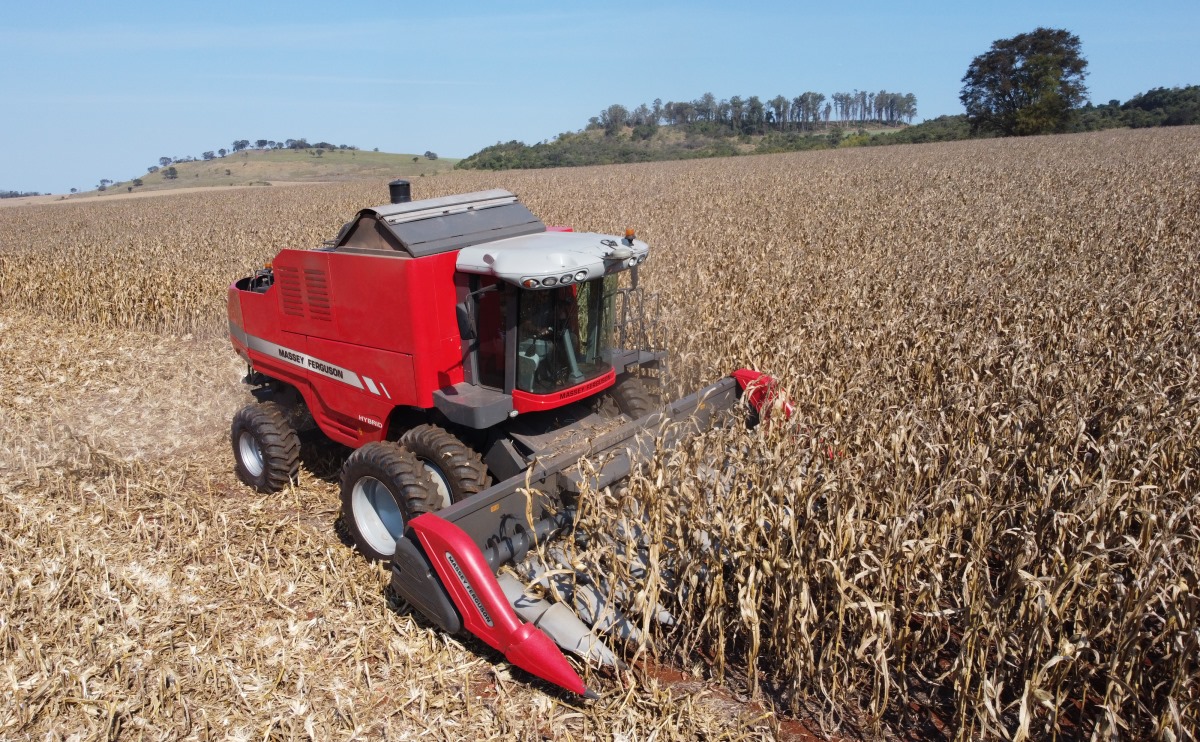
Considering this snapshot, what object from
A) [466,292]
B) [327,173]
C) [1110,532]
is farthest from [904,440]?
[327,173]

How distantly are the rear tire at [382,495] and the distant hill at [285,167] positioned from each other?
56435mm

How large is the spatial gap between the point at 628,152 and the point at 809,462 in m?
58.5

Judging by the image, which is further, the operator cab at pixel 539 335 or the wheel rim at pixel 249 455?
the wheel rim at pixel 249 455

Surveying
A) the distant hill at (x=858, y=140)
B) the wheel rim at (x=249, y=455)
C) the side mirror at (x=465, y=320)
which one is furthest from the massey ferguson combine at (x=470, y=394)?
the distant hill at (x=858, y=140)

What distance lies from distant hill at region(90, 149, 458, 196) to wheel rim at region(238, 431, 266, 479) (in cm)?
5509

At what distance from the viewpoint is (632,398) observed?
5309 mm

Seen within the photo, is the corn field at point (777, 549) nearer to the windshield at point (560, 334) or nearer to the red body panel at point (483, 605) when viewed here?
the red body panel at point (483, 605)

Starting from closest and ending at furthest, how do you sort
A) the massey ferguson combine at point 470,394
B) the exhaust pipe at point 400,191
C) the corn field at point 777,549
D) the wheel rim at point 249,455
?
the corn field at point 777,549 → the massey ferguson combine at point 470,394 → the exhaust pipe at point 400,191 → the wheel rim at point 249,455

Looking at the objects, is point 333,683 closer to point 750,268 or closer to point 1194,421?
point 1194,421

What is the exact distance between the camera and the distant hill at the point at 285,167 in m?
61.1

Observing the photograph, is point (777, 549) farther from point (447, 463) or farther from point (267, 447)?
point (267, 447)

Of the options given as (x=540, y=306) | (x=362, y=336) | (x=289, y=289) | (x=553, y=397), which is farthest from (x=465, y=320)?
(x=289, y=289)

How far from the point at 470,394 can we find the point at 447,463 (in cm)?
43

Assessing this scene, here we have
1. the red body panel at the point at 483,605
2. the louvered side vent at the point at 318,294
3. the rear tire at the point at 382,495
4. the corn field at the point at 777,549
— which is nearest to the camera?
the corn field at the point at 777,549
